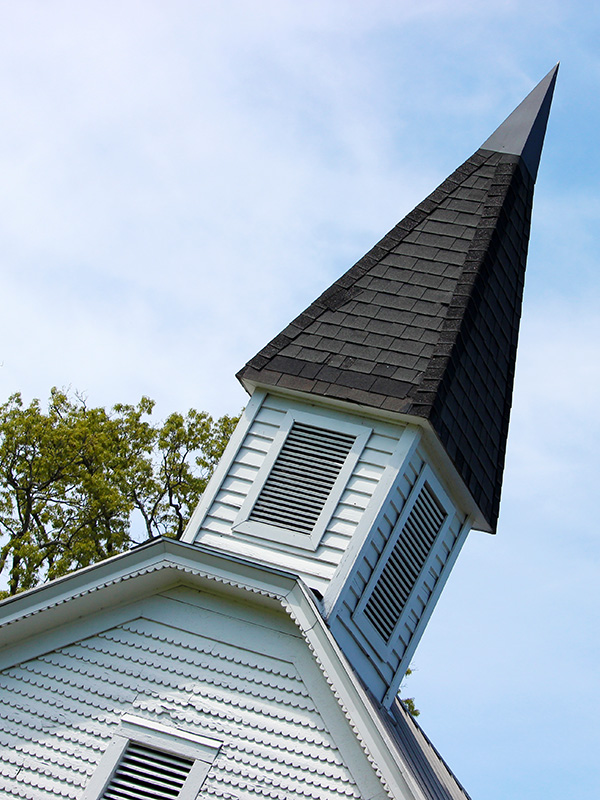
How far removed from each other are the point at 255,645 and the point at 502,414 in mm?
4686

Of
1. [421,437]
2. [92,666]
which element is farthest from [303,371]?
[92,666]

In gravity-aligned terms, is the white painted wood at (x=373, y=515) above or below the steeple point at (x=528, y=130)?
below

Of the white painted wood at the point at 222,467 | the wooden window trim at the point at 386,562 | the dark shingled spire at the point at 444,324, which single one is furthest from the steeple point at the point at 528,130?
the white painted wood at the point at 222,467

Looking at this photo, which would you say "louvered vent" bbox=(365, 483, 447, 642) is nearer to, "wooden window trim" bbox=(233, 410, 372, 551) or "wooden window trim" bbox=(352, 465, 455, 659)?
"wooden window trim" bbox=(352, 465, 455, 659)

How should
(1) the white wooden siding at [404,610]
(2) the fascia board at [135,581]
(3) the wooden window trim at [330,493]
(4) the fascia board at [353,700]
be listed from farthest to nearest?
(3) the wooden window trim at [330,493], (1) the white wooden siding at [404,610], (2) the fascia board at [135,581], (4) the fascia board at [353,700]

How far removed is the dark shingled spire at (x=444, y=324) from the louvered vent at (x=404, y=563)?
53cm

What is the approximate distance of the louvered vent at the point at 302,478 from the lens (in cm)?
1119

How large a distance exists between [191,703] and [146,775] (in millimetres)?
730

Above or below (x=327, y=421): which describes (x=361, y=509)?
below

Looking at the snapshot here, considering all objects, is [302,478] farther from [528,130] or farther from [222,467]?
[528,130]

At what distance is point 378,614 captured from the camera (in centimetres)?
1135

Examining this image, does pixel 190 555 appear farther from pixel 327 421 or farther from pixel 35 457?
pixel 35 457

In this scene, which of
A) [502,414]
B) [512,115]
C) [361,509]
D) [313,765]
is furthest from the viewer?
[512,115]

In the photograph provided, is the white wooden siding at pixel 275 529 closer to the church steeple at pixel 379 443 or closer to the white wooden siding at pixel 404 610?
the church steeple at pixel 379 443
